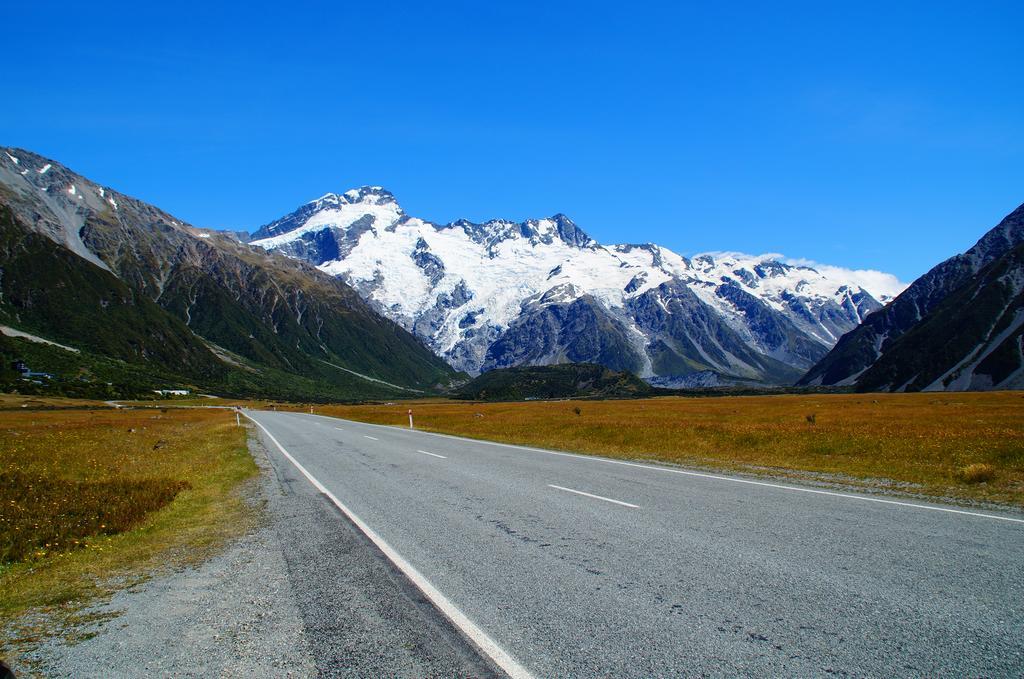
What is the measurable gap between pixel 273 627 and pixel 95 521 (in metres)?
8.08

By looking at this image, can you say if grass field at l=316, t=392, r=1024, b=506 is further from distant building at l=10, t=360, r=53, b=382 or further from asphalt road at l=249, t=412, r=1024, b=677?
distant building at l=10, t=360, r=53, b=382

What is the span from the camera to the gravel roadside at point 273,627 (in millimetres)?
5574

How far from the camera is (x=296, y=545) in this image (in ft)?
33.6

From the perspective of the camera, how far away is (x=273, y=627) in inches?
258

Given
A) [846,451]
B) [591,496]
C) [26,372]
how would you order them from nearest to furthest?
[591,496]
[846,451]
[26,372]

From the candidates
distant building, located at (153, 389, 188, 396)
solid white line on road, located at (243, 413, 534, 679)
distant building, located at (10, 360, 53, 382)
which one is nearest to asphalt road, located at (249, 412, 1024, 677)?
solid white line on road, located at (243, 413, 534, 679)

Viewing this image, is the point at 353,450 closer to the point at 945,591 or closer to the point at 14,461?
the point at 14,461

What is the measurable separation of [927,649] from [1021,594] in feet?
7.94

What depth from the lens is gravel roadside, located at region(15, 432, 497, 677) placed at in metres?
5.57

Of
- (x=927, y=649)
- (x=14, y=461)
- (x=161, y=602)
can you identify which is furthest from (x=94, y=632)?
(x=14, y=461)

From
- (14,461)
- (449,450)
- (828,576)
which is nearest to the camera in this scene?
(828,576)

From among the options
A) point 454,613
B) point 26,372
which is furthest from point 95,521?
point 26,372

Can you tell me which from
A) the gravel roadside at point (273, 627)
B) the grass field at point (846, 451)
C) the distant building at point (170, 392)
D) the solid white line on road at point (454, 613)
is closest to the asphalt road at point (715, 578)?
the solid white line on road at point (454, 613)

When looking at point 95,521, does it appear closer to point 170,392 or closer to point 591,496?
point 591,496
